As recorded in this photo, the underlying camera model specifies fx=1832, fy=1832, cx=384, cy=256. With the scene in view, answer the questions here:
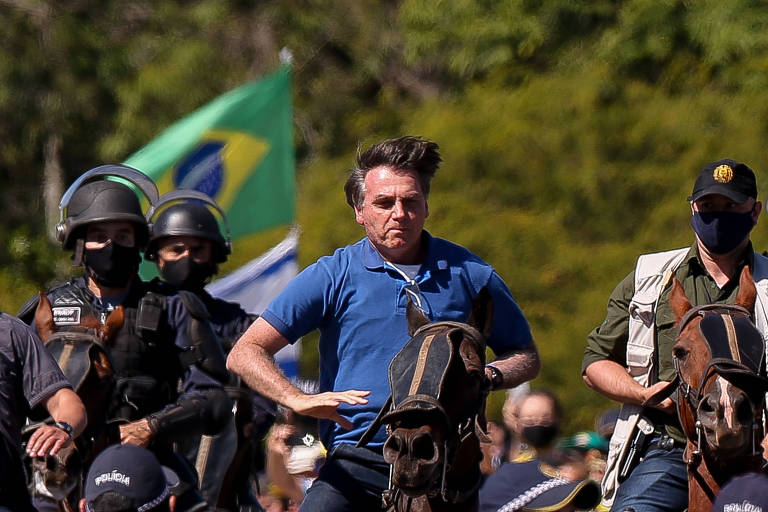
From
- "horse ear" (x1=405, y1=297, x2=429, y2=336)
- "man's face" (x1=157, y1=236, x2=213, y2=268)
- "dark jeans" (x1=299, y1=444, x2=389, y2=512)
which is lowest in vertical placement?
"dark jeans" (x1=299, y1=444, x2=389, y2=512)

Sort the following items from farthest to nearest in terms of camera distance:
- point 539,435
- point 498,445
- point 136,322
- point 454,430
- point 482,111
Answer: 1. point 482,111
2. point 498,445
3. point 539,435
4. point 136,322
5. point 454,430

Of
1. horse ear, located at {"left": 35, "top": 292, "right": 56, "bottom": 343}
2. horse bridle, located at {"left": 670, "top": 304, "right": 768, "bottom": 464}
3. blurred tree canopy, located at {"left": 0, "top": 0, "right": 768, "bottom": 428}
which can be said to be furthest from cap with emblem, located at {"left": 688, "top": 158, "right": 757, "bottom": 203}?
blurred tree canopy, located at {"left": 0, "top": 0, "right": 768, "bottom": 428}

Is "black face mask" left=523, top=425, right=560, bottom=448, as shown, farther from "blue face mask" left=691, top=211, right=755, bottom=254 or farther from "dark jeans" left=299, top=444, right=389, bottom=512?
"dark jeans" left=299, top=444, right=389, bottom=512

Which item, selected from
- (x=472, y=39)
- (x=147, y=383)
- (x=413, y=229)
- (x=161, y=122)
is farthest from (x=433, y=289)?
(x=161, y=122)

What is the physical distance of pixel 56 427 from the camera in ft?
24.2

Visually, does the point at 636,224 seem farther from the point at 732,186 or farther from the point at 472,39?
the point at 732,186

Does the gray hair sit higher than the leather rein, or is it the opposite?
the gray hair

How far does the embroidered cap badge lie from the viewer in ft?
25.2

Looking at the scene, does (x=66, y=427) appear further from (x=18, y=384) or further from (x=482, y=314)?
(x=482, y=314)

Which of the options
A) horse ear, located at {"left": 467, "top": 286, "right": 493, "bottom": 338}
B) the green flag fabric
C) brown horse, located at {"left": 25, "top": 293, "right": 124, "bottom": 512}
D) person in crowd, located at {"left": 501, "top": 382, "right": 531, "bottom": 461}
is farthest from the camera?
the green flag fabric

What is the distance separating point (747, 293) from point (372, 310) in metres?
1.48

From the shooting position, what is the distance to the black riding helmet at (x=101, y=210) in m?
9.88

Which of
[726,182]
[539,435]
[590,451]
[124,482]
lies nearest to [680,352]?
[726,182]

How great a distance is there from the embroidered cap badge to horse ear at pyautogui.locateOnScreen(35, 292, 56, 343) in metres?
3.30
